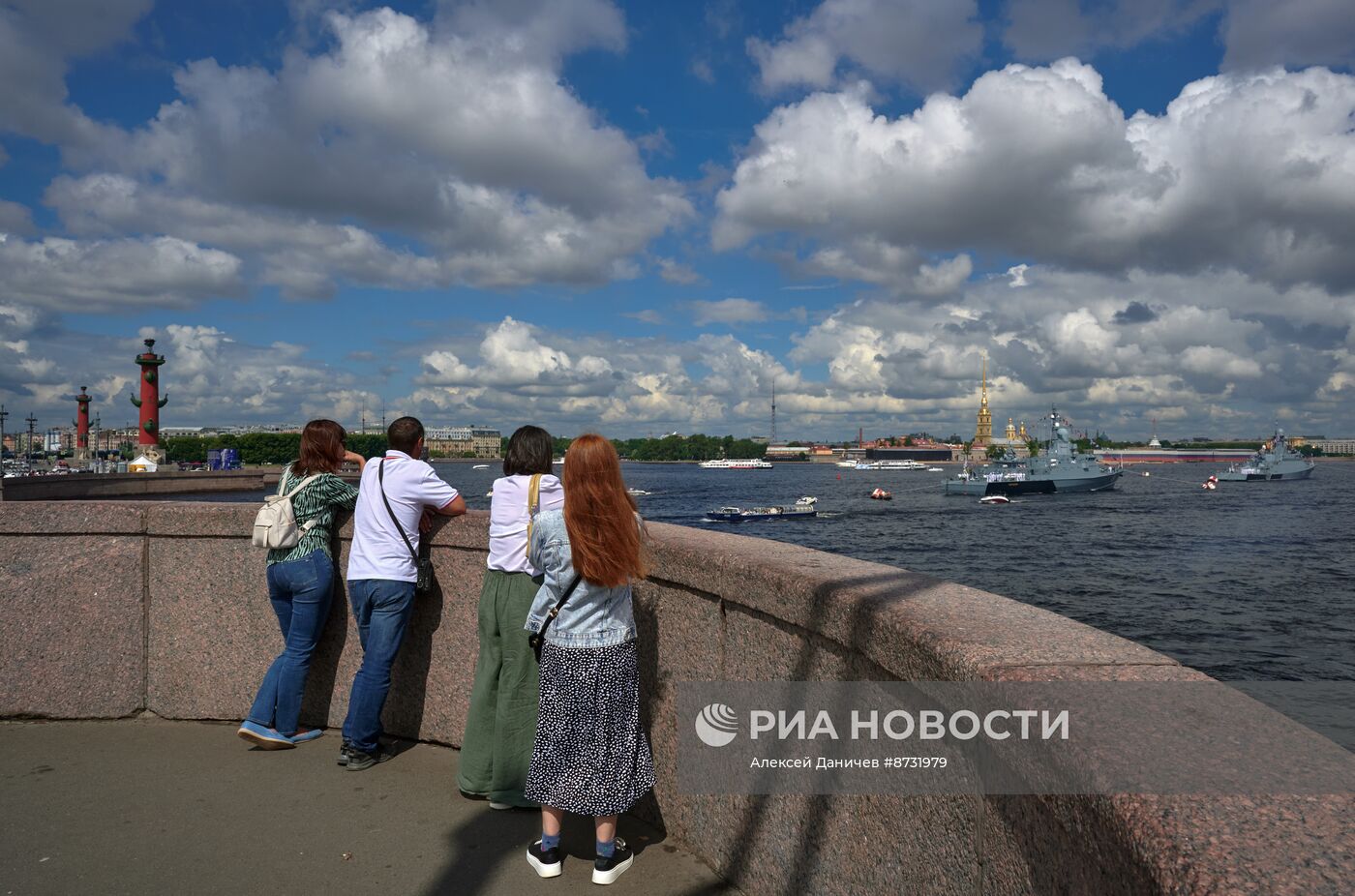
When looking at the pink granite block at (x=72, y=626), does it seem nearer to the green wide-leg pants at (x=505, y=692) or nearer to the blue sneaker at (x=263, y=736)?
the blue sneaker at (x=263, y=736)

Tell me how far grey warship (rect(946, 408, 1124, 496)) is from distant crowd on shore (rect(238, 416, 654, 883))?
7397cm

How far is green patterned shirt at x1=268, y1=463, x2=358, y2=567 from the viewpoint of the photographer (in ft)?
11.8

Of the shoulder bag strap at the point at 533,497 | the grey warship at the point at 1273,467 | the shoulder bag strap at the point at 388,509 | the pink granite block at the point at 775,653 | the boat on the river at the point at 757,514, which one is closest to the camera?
the pink granite block at the point at 775,653

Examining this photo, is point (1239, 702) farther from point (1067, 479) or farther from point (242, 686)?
point (1067, 479)

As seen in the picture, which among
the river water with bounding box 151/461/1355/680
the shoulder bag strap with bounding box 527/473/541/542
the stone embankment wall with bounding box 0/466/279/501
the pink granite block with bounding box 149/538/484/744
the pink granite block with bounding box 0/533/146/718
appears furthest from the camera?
the stone embankment wall with bounding box 0/466/279/501

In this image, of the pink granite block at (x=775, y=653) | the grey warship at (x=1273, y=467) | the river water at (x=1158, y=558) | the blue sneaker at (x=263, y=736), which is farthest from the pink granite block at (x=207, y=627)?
the grey warship at (x=1273, y=467)

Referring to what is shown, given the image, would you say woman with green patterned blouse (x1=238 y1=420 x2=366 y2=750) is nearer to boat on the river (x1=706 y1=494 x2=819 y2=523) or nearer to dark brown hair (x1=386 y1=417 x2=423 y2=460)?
dark brown hair (x1=386 y1=417 x2=423 y2=460)

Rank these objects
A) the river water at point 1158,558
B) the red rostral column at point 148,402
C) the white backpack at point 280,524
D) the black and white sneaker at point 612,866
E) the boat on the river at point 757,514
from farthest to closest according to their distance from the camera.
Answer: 1. the red rostral column at point 148,402
2. the boat on the river at point 757,514
3. the river water at point 1158,558
4. the white backpack at point 280,524
5. the black and white sneaker at point 612,866

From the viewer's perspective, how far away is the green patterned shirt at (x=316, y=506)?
3605mm

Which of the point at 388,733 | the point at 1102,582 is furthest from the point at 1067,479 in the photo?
the point at 388,733

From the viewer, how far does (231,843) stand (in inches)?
113

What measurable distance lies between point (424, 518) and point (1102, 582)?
2751cm

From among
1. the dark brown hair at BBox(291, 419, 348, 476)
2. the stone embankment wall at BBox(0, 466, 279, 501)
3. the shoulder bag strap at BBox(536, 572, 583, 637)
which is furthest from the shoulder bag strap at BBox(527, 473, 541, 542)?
the stone embankment wall at BBox(0, 466, 279, 501)

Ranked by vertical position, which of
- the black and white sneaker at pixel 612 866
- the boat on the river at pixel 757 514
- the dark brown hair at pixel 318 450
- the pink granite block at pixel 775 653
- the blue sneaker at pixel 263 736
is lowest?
the boat on the river at pixel 757 514
